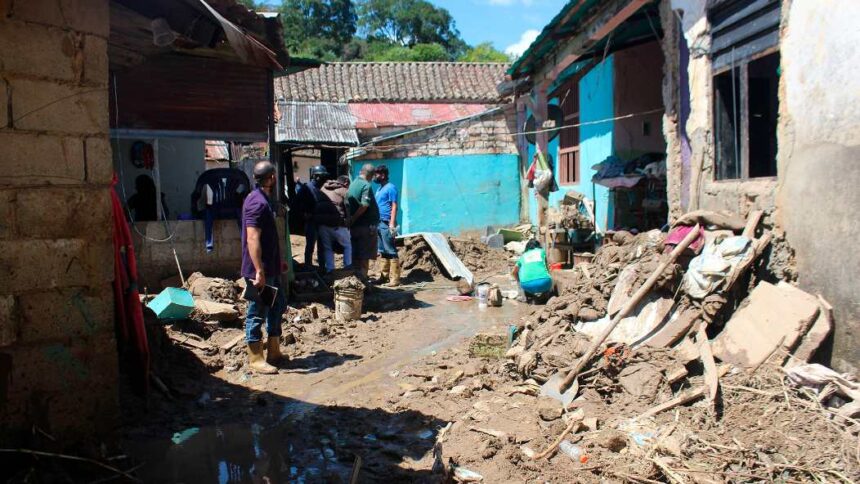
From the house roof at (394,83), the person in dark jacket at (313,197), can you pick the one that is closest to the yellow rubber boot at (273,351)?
the person in dark jacket at (313,197)

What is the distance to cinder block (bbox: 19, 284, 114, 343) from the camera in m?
3.54

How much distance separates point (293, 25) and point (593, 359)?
4491 cm

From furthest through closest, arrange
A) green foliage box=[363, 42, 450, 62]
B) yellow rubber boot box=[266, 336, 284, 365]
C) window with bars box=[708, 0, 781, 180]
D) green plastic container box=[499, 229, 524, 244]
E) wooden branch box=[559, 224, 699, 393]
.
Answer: green foliage box=[363, 42, 450, 62] → green plastic container box=[499, 229, 524, 244] → yellow rubber boot box=[266, 336, 284, 365] → window with bars box=[708, 0, 781, 180] → wooden branch box=[559, 224, 699, 393]

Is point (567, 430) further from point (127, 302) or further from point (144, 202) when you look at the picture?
point (144, 202)

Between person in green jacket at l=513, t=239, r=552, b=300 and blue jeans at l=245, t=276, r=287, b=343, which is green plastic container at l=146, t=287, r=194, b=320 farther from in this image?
person in green jacket at l=513, t=239, r=552, b=300

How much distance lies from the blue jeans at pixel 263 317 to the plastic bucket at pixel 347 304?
1871 millimetres

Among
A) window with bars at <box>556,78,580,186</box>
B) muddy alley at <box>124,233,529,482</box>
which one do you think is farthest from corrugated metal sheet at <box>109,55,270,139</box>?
window with bars at <box>556,78,580,186</box>

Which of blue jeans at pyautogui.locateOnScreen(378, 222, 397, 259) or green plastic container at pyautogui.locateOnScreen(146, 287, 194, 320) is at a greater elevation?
blue jeans at pyautogui.locateOnScreen(378, 222, 397, 259)

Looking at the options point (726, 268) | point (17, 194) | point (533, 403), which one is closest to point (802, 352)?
point (726, 268)

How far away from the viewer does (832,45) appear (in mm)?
4598

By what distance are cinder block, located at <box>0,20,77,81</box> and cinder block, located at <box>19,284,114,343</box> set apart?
124 cm

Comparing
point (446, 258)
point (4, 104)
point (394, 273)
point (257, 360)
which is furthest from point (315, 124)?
point (4, 104)

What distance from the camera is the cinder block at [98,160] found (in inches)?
148

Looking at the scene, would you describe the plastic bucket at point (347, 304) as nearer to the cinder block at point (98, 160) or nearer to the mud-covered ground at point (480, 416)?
the mud-covered ground at point (480, 416)
